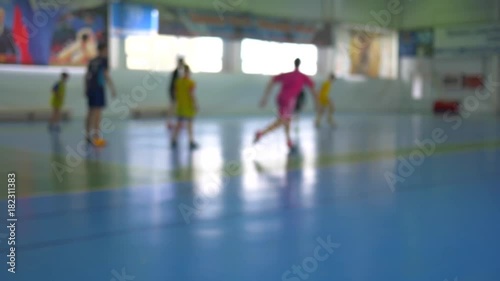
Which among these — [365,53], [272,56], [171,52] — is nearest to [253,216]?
[171,52]

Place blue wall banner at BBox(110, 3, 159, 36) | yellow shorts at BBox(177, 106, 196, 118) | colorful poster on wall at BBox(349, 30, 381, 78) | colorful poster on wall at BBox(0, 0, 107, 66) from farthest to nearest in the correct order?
1. colorful poster on wall at BBox(349, 30, 381, 78)
2. blue wall banner at BBox(110, 3, 159, 36)
3. colorful poster on wall at BBox(0, 0, 107, 66)
4. yellow shorts at BBox(177, 106, 196, 118)

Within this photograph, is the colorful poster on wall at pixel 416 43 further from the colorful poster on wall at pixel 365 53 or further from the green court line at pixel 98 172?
the green court line at pixel 98 172

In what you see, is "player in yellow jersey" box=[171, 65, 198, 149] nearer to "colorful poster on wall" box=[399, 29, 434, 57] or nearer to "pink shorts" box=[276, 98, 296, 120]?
"pink shorts" box=[276, 98, 296, 120]

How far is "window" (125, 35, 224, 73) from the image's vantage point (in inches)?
818

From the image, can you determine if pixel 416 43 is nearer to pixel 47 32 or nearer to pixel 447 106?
pixel 447 106

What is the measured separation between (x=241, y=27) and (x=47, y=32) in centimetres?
812

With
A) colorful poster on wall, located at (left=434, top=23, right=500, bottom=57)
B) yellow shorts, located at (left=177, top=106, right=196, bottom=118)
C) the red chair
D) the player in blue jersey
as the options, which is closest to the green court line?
the player in blue jersey

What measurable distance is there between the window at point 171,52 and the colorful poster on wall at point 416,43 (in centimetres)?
1162

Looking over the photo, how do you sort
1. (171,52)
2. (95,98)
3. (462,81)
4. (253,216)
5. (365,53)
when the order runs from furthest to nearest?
(365,53)
(462,81)
(171,52)
(95,98)
(253,216)

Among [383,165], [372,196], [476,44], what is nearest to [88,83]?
[383,165]

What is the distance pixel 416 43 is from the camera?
96.9 feet

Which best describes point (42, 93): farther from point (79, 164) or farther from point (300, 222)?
point (300, 222)

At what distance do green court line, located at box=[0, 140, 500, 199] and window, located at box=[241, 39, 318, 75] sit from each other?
1517cm

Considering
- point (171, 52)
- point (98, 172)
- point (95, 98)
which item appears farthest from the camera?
point (171, 52)
